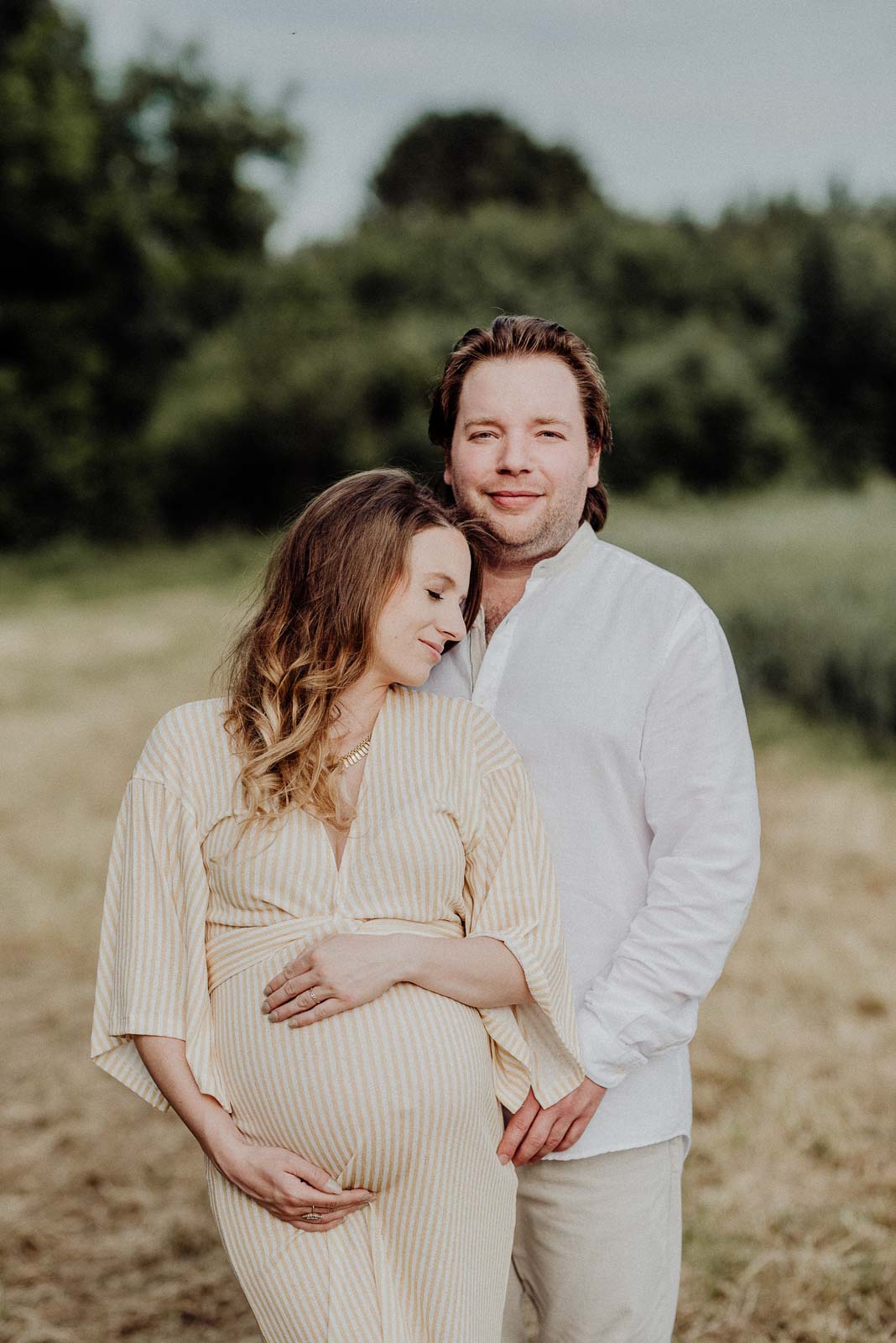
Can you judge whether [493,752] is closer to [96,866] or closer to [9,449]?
[96,866]

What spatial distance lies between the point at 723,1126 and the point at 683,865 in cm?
235

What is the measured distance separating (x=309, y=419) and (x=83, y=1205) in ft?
60.2

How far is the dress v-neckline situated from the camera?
5.74ft

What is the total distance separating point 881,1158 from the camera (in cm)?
373

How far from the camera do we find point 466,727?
1.86m

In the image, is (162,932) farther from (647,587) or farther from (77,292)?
(77,292)

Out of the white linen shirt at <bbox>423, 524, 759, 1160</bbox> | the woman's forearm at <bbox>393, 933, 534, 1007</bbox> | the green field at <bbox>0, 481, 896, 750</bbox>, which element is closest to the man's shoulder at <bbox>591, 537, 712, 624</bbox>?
the white linen shirt at <bbox>423, 524, 759, 1160</bbox>

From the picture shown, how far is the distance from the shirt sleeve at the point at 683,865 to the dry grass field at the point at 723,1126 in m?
0.77

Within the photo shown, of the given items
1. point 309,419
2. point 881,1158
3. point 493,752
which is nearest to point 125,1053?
point 493,752

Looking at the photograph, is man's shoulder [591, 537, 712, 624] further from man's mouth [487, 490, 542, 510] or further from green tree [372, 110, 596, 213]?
green tree [372, 110, 596, 213]

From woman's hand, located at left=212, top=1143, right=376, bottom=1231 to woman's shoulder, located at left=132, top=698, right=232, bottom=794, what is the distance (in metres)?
0.50

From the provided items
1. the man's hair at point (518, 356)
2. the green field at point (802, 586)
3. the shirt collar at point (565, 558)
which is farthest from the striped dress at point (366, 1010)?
the green field at point (802, 586)

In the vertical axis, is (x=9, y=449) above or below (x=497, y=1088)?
above

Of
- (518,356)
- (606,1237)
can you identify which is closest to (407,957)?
(606,1237)
